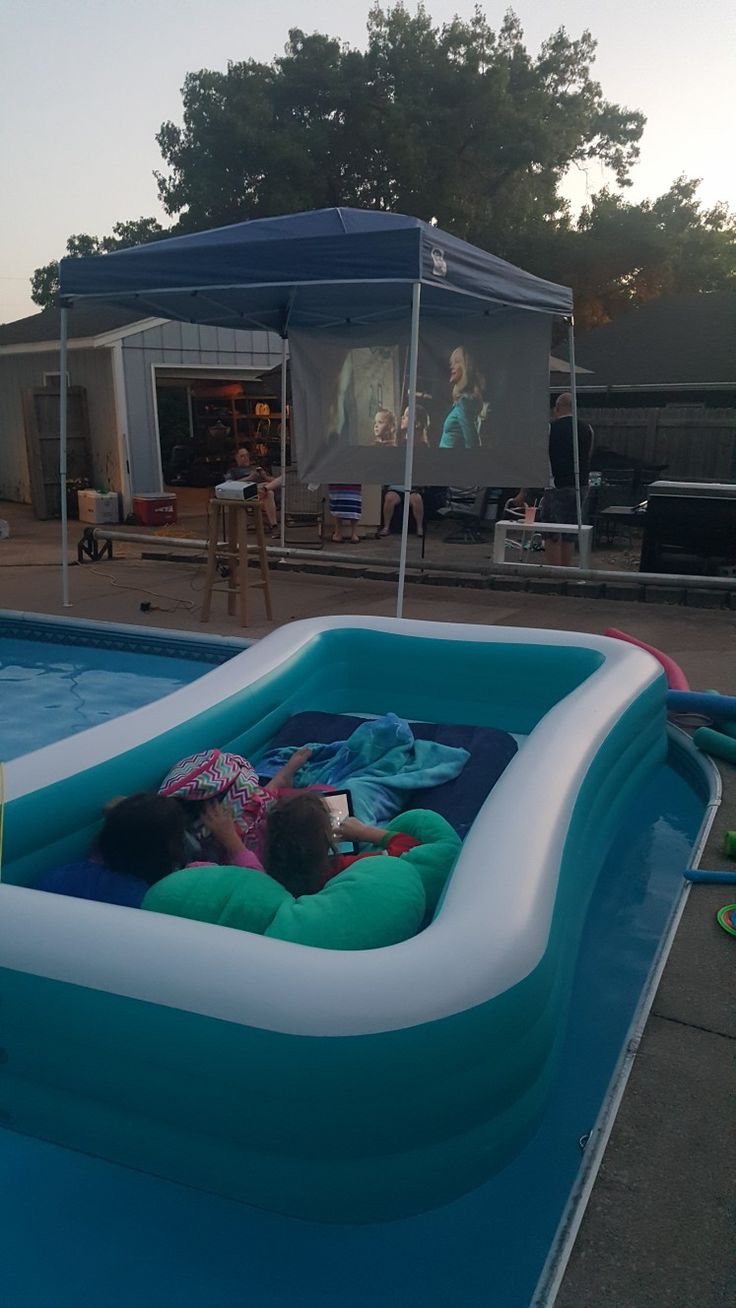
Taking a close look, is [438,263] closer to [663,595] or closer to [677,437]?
[663,595]

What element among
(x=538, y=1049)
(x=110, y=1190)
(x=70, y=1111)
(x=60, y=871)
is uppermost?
(x=60, y=871)

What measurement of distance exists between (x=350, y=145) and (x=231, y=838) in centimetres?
2623

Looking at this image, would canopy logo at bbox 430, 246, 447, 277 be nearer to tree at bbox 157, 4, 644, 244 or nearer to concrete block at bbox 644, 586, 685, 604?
concrete block at bbox 644, 586, 685, 604

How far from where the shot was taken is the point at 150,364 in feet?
44.8

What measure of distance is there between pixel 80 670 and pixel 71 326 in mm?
10012

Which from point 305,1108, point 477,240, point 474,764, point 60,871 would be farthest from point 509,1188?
point 477,240

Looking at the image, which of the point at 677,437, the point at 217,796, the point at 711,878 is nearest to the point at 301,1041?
the point at 217,796

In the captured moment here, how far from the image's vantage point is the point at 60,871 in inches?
99.9

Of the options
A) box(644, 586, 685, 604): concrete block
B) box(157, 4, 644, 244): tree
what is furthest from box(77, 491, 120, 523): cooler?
box(157, 4, 644, 244): tree

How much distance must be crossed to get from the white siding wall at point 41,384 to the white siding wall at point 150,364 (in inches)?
11.1

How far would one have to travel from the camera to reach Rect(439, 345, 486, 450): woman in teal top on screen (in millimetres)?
7352

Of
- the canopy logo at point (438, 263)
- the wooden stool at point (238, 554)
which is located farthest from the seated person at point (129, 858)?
the wooden stool at point (238, 554)

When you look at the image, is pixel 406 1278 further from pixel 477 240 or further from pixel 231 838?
pixel 477 240

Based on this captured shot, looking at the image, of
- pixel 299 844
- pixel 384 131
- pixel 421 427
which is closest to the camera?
pixel 299 844
